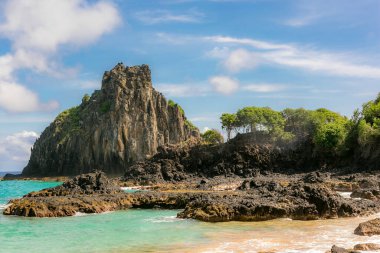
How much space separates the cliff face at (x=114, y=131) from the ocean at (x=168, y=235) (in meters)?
94.0

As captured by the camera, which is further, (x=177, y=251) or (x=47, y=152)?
(x=47, y=152)

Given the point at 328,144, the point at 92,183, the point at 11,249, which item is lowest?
the point at 11,249

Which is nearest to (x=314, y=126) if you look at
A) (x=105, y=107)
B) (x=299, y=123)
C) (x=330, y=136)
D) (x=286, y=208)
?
(x=299, y=123)

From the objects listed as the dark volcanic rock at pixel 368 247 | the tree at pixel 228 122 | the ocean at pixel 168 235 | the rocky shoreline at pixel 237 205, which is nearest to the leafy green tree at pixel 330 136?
the tree at pixel 228 122

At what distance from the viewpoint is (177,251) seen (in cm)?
1501

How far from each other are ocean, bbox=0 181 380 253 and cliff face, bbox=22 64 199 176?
9403cm

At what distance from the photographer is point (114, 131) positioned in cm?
11956

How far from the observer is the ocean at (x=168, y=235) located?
51.8 ft

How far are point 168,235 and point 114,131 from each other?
10276 centimetres

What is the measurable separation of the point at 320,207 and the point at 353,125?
44092mm

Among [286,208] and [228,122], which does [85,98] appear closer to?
[228,122]

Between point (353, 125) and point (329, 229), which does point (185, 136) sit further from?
point (329, 229)

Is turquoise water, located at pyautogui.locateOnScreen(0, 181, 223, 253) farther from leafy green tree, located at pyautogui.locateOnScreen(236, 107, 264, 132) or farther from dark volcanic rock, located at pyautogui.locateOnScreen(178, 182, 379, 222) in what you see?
leafy green tree, located at pyautogui.locateOnScreen(236, 107, 264, 132)

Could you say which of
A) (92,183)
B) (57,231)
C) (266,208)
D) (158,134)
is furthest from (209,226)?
(158,134)
